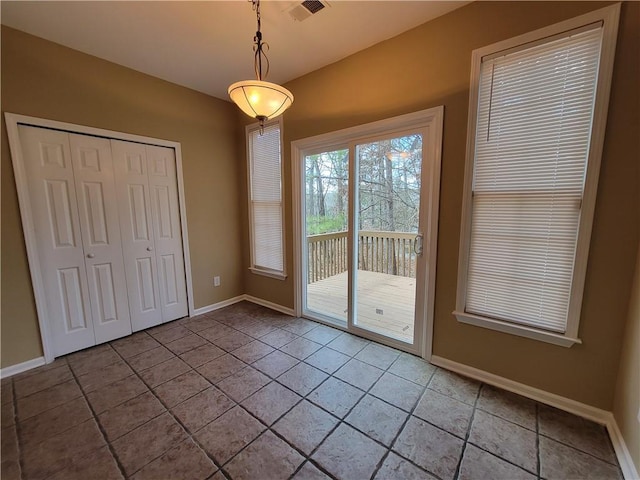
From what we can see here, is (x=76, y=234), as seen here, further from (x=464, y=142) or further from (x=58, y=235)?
(x=464, y=142)

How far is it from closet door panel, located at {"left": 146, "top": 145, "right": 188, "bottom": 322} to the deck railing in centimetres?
164

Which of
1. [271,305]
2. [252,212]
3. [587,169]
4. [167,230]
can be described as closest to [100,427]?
[167,230]

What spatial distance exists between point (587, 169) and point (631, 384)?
1236 mm

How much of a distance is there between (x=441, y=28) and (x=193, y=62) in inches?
90.1

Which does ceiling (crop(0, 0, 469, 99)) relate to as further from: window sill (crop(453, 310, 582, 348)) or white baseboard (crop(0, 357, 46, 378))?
white baseboard (crop(0, 357, 46, 378))

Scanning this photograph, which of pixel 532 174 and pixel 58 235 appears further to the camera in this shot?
pixel 58 235

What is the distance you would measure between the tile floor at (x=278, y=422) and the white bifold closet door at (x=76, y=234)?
1.09ft

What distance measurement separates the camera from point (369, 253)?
3.21m

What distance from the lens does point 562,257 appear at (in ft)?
5.54

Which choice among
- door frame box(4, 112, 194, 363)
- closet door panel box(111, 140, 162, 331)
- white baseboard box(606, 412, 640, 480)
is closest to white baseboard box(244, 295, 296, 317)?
closet door panel box(111, 140, 162, 331)

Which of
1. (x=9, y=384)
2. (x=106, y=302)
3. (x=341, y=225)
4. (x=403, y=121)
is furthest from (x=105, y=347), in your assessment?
(x=403, y=121)

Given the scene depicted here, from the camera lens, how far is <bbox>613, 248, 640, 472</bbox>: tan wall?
52.2 inches

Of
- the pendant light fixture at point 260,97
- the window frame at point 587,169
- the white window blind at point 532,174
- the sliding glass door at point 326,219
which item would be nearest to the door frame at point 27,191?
the pendant light fixture at point 260,97

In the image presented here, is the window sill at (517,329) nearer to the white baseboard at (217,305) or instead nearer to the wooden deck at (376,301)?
the wooden deck at (376,301)
